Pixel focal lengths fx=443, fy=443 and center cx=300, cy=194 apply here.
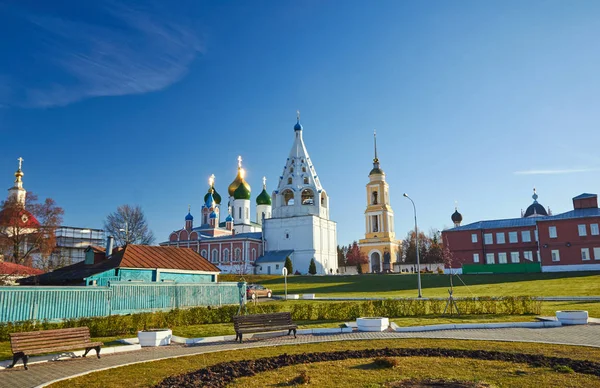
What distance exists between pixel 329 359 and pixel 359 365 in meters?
0.87

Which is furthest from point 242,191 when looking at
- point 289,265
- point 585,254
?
point 585,254

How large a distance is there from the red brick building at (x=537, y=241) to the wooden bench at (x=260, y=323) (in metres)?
38.9

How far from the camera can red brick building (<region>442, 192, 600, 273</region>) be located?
4209 centimetres

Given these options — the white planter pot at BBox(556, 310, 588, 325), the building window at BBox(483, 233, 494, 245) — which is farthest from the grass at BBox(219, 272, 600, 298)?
the white planter pot at BBox(556, 310, 588, 325)

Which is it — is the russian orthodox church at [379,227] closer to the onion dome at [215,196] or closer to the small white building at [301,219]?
the small white building at [301,219]

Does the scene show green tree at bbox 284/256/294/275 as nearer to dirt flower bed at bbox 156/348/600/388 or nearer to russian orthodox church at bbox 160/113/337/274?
russian orthodox church at bbox 160/113/337/274

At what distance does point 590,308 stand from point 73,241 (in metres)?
66.8

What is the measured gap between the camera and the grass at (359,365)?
767 centimetres

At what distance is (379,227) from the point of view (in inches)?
2653

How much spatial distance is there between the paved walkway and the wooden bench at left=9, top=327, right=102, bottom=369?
309mm

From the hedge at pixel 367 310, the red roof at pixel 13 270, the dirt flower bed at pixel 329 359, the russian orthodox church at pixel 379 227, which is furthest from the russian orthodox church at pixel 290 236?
the dirt flower bed at pixel 329 359

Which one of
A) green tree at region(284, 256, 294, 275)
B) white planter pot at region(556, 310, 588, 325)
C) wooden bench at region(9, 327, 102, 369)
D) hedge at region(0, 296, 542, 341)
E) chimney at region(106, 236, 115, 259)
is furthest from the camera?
green tree at region(284, 256, 294, 275)

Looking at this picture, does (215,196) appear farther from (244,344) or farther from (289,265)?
(244,344)

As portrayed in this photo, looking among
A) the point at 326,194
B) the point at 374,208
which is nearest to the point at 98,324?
the point at 326,194
